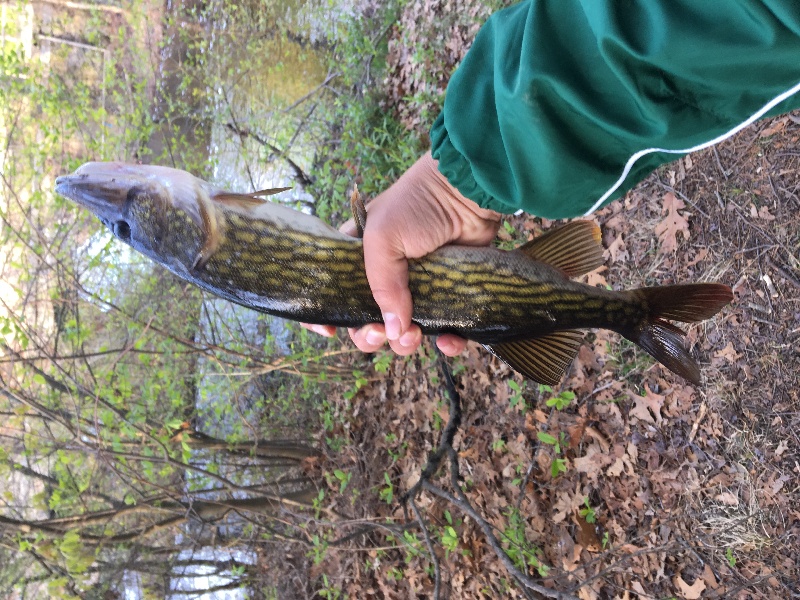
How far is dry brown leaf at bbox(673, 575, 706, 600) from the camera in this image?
8.35 ft

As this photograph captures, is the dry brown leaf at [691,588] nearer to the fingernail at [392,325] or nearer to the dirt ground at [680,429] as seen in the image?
the dirt ground at [680,429]

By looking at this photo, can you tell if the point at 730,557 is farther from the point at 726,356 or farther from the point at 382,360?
the point at 382,360

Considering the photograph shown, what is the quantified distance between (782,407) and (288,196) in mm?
5136

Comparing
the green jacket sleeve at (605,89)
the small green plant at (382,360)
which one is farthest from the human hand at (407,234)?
the small green plant at (382,360)

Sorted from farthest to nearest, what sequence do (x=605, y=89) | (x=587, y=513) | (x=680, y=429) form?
(x=587, y=513)
(x=680, y=429)
(x=605, y=89)

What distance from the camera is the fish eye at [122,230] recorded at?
1972 mm

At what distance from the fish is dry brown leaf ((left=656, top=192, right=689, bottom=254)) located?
1.10 m

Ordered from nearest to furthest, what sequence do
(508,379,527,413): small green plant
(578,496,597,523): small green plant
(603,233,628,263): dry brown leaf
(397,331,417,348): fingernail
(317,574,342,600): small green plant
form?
1. (397,331,417,348): fingernail
2. (578,496,597,523): small green plant
3. (603,233,628,263): dry brown leaf
4. (508,379,527,413): small green plant
5. (317,574,342,600): small green plant

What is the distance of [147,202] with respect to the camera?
6.28ft

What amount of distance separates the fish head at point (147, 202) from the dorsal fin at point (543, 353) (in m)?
1.25

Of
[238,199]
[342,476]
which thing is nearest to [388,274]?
[238,199]

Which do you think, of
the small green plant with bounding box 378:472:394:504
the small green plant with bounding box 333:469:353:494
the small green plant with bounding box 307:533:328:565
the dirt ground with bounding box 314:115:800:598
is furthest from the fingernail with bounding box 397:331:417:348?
the small green plant with bounding box 307:533:328:565

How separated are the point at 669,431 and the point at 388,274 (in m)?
1.87

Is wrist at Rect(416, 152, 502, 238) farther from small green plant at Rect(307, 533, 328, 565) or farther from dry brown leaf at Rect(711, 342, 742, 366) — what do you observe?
small green plant at Rect(307, 533, 328, 565)
